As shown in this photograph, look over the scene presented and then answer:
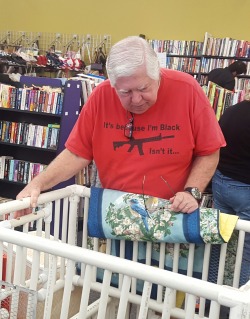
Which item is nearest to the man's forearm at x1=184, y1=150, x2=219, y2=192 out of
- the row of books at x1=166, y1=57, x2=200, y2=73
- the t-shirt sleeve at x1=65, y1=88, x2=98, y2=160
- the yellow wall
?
the t-shirt sleeve at x1=65, y1=88, x2=98, y2=160

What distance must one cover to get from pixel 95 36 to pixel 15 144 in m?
4.61

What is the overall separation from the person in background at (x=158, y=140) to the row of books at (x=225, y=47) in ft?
17.7

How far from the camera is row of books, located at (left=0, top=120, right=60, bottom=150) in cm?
389

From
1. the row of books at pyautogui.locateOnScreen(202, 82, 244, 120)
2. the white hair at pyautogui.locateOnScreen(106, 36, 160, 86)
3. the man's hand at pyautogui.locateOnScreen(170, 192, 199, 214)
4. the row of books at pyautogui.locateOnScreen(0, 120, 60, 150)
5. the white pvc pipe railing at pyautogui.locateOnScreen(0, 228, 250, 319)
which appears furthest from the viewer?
the row of books at pyautogui.locateOnScreen(0, 120, 60, 150)

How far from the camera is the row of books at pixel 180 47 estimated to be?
6922 mm

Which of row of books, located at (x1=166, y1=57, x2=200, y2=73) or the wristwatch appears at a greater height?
row of books, located at (x1=166, y1=57, x2=200, y2=73)

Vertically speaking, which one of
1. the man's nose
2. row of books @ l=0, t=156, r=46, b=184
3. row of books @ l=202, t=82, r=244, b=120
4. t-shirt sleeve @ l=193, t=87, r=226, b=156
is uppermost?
row of books @ l=202, t=82, r=244, b=120

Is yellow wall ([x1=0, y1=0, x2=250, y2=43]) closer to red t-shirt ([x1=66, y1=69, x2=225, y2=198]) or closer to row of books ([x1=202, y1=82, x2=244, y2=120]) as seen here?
row of books ([x1=202, y1=82, x2=244, y2=120])

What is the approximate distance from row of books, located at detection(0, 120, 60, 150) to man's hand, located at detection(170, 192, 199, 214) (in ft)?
8.47

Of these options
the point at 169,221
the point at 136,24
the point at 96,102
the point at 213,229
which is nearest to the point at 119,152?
the point at 96,102

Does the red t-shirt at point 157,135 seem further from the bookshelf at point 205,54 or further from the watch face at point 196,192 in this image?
the bookshelf at point 205,54

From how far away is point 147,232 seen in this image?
4.69 ft

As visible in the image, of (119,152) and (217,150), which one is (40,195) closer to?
(119,152)

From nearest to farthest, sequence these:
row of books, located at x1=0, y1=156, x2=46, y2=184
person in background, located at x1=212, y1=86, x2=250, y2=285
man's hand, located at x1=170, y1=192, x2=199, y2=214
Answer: man's hand, located at x1=170, y1=192, x2=199, y2=214
person in background, located at x1=212, y1=86, x2=250, y2=285
row of books, located at x1=0, y1=156, x2=46, y2=184
